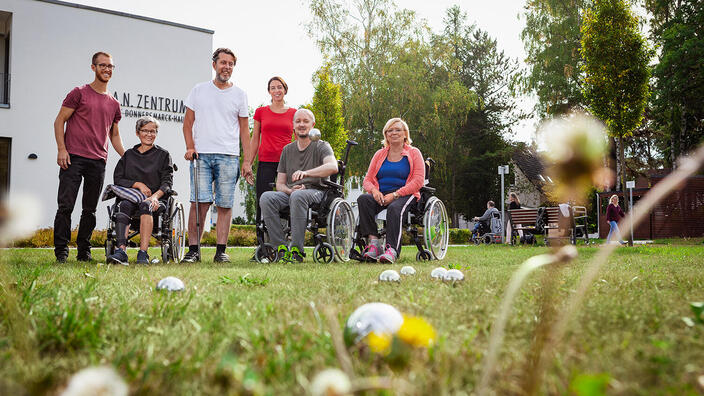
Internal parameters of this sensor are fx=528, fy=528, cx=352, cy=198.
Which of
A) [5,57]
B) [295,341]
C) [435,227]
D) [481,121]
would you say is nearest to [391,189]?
[435,227]

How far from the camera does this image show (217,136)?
6.03 meters

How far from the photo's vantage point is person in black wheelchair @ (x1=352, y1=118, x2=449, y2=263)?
5.82 metres

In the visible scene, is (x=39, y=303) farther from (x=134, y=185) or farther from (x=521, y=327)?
(x=134, y=185)

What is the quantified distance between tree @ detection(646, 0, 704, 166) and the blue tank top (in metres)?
19.1

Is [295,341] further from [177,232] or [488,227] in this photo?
[488,227]

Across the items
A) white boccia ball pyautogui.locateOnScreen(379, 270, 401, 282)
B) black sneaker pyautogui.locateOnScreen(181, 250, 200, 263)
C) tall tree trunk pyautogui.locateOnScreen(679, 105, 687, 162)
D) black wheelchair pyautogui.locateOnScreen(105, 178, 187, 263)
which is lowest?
black sneaker pyautogui.locateOnScreen(181, 250, 200, 263)

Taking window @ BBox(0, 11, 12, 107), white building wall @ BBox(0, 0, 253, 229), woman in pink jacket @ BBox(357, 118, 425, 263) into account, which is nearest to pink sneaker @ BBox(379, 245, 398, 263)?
woman in pink jacket @ BBox(357, 118, 425, 263)

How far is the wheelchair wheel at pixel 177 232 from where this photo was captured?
5.88m

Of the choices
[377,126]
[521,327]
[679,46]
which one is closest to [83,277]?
[521,327]

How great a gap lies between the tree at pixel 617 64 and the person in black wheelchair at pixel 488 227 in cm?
745

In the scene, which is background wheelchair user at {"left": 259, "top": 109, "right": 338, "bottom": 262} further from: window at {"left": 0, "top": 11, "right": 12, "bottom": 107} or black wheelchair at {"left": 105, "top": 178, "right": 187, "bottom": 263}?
window at {"left": 0, "top": 11, "right": 12, "bottom": 107}

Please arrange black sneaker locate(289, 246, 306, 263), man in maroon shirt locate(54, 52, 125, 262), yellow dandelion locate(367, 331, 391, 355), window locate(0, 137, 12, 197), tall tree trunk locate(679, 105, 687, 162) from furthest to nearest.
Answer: tall tree trunk locate(679, 105, 687, 162) < window locate(0, 137, 12, 197) < black sneaker locate(289, 246, 306, 263) < man in maroon shirt locate(54, 52, 125, 262) < yellow dandelion locate(367, 331, 391, 355)

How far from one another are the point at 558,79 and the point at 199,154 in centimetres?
2345

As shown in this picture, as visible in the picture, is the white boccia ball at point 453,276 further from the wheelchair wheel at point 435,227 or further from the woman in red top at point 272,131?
the woman in red top at point 272,131
